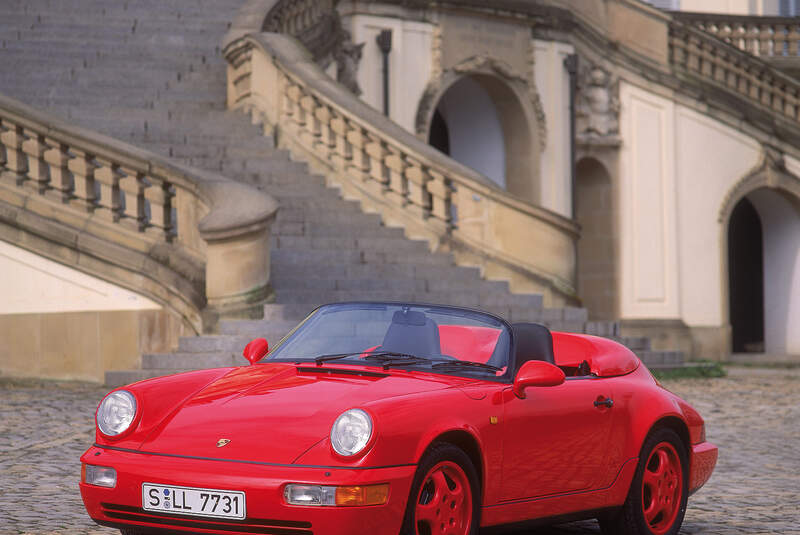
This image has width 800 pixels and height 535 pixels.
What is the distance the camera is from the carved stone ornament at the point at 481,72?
2308 centimetres

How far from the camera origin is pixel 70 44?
21141 mm

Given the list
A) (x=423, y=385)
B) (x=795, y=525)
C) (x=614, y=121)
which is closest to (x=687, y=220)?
(x=614, y=121)

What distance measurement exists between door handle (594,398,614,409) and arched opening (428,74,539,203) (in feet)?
59.8

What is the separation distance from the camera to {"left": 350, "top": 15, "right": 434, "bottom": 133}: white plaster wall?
73.1 feet

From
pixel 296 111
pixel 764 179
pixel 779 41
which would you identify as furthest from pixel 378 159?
Result: pixel 779 41

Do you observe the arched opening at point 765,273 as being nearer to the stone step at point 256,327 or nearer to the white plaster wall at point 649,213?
the white plaster wall at point 649,213

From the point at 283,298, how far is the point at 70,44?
906cm

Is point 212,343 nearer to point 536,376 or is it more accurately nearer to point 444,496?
point 536,376

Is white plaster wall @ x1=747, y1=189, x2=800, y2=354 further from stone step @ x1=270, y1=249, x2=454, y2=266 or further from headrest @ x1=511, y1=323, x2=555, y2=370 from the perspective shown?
headrest @ x1=511, y1=323, x2=555, y2=370

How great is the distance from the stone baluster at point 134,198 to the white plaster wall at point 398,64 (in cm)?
864

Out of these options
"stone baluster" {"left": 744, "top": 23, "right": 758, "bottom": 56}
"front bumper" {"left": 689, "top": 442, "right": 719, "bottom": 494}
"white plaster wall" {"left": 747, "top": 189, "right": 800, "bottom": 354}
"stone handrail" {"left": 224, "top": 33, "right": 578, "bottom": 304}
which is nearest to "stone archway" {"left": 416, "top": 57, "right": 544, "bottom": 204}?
"stone handrail" {"left": 224, "top": 33, "right": 578, "bottom": 304}

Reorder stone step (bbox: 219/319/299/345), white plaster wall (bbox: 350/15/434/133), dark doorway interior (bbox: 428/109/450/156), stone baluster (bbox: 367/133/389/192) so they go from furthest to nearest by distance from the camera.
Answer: dark doorway interior (bbox: 428/109/450/156) < white plaster wall (bbox: 350/15/434/133) < stone baluster (bbox: 367/133/389/192) < stone step (bbox: 219/319/299/345)

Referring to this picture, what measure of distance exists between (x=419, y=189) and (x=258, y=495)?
11882 millimetres

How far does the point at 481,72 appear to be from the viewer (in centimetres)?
2395
